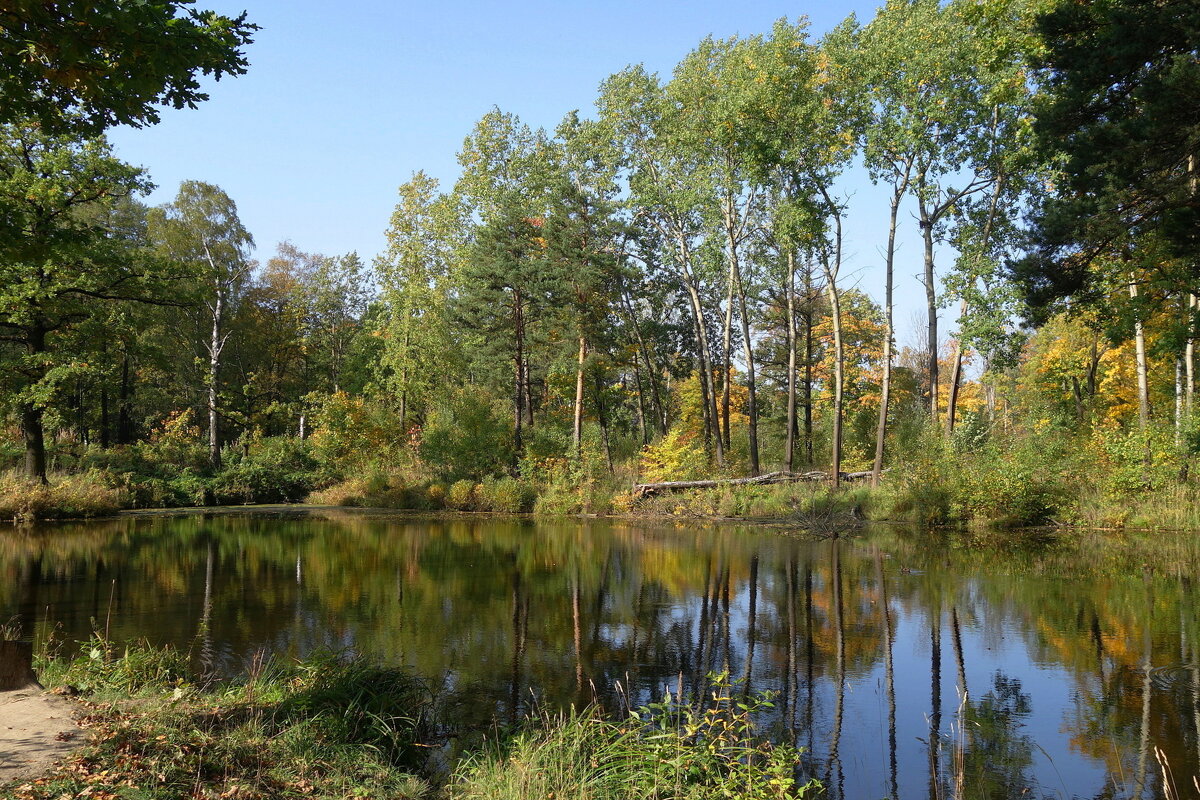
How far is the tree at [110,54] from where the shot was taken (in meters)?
5.14

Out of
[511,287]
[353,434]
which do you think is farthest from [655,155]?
[353,434]

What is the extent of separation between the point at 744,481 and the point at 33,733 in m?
24.5

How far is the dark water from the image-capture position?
697cm

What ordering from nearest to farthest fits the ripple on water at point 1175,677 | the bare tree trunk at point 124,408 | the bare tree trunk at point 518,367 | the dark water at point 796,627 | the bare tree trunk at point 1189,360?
the dark water at point 796,627 → the ripple on water at point 1175,677 → the bare tree trunk at point 1189,360 → the bare tree trunk at point 518,367 → the bare tree trunk at point 124,408

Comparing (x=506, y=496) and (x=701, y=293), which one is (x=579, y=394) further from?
(x=701, y=293)

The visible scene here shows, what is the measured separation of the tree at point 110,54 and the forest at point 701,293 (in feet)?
0.13

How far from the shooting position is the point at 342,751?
224 inches

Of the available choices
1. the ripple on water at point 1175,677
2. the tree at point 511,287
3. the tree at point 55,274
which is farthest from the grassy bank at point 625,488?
the ripple on water at point 1175,677

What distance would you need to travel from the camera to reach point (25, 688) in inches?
240

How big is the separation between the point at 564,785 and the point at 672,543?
55.1 ft

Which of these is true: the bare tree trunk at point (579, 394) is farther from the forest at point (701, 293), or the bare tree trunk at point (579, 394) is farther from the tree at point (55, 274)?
the tree at point (55, 274)

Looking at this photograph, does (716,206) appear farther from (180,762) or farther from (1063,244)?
(180,762)

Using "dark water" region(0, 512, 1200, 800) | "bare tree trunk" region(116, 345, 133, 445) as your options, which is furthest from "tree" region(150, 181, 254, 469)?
"dark water" region(0, 512, 1200, 800)

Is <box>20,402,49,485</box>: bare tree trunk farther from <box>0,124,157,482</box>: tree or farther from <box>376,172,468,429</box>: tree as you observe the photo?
<box>376,172,468,429</box>: tree
